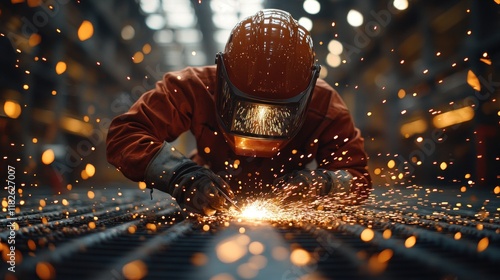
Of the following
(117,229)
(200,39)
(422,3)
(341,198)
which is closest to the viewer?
(117,229)

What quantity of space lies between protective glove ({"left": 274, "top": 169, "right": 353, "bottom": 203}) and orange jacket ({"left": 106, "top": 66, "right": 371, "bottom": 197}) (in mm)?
133

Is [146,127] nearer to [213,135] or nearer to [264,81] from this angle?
[213,135]

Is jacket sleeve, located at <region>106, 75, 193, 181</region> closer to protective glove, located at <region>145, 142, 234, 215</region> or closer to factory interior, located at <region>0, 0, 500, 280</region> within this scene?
protective glove, located at <region>145, 142, 234, 215</region>

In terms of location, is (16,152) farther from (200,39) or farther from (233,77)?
(200,39)

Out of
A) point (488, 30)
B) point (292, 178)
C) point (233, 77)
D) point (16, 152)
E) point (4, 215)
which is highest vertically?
point (488, 30)

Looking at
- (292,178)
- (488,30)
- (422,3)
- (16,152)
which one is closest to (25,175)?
(16,152)

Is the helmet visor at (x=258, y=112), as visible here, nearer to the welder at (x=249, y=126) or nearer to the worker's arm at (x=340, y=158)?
the welder at (x=249, y=126)

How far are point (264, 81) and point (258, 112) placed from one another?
13cm

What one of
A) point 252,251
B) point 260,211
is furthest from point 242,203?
point 252,251

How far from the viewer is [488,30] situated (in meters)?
4.36

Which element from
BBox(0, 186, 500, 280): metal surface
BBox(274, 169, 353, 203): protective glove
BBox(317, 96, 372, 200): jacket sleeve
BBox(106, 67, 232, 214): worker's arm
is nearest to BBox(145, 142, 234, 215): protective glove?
BBox(106, 67, 232, 214): worker's arm

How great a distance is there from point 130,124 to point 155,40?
271 inches

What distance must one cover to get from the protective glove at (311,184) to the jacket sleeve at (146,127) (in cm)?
57

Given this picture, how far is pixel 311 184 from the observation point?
6.22ft
